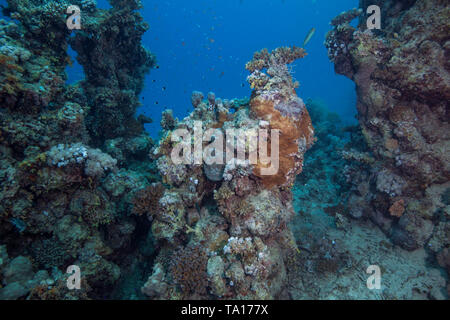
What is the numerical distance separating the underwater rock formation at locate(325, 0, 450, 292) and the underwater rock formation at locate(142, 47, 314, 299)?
366cm

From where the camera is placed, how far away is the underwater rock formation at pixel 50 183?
5520 millimetres

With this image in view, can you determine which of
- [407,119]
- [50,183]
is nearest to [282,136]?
[407,119]

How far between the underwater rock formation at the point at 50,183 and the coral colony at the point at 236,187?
0.04 m

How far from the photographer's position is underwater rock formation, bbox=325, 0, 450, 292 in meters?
7.11

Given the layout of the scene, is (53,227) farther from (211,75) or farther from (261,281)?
(211,75)

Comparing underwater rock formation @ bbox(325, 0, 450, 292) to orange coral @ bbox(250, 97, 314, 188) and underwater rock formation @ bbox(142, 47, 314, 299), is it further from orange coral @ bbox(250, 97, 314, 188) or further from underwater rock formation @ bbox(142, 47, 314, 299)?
orange coral @ bbox(250, 97, 314, 188)

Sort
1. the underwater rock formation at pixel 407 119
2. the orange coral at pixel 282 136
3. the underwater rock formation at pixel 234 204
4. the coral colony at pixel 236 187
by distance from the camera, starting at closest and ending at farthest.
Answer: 1. the underwater rock formation at pixel 234 204
2. the coral colony at pixel 236 187
3. the orange coral at pixel 282 136
4. the underwater rock formation at pixel 407 119

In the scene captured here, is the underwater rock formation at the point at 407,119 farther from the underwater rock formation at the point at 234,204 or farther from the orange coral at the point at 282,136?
the orange coral at the point at 282,136

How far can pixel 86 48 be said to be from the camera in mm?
10102

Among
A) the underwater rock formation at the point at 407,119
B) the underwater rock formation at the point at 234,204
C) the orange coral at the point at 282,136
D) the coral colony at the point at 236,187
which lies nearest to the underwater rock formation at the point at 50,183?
the coral colony at the point at 236,187

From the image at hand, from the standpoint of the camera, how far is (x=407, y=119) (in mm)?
7922

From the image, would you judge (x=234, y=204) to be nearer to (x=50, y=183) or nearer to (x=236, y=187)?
(x=236, y=187)
